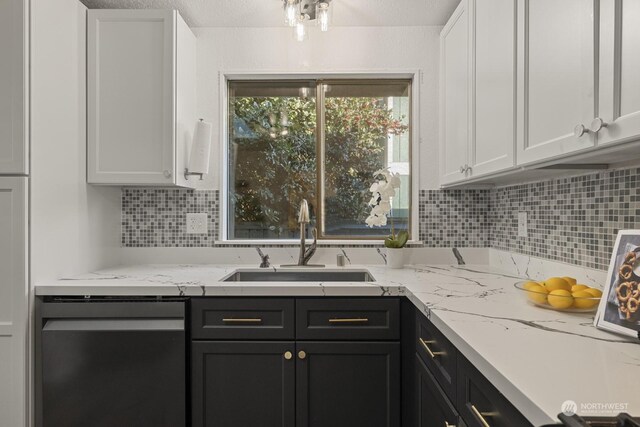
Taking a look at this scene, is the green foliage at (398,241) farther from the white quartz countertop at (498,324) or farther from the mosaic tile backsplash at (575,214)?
the mosaic tile backsplash at (575,214)

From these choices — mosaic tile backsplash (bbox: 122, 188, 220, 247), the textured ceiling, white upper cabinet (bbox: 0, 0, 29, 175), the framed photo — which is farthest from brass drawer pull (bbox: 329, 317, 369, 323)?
the textured ceiling

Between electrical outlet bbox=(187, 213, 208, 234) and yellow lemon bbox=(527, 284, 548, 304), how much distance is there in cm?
172

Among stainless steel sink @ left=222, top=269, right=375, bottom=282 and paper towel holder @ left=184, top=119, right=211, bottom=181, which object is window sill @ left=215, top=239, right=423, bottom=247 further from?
paper towel holder @ left=184, top=119, right=211, bottom=181

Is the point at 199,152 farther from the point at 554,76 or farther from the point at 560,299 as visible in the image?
the point at 560,299

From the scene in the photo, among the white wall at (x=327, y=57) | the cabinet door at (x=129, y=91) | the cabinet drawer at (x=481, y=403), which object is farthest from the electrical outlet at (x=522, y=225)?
the cabinet door at (x=129, y=91)

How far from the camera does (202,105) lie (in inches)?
94.3

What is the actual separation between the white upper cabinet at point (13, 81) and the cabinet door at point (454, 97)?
6.10 feet

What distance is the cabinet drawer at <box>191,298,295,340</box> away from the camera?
170 cm

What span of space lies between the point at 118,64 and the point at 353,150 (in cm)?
134

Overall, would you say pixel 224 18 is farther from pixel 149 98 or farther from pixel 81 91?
pixel 81 91

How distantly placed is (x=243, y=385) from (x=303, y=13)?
5.61 ft

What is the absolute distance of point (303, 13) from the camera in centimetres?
197

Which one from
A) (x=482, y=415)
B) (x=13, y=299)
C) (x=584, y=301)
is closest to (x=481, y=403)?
(x=482, y=415)

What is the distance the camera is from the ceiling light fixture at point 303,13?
1.85 m
